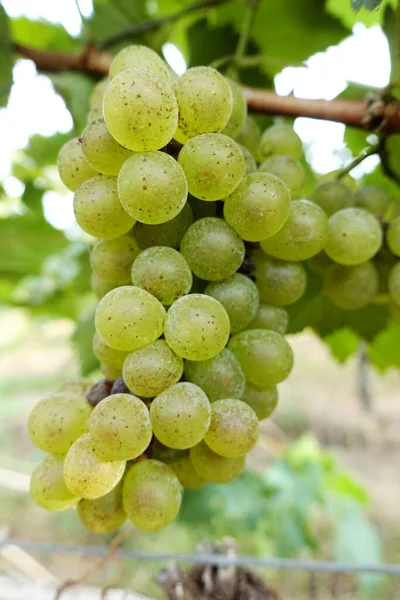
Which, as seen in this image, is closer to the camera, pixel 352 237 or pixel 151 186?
pixel 151 186

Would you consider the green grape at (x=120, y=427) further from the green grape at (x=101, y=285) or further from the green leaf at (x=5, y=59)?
the green leaf at (x=5, y=59)

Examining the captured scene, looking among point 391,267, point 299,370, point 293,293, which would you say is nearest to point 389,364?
point 391,267

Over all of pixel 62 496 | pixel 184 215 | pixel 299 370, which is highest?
pixel 184 215

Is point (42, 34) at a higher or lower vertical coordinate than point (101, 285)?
higher

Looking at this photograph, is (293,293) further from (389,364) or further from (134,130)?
(389,364)

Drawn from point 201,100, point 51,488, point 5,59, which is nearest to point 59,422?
point 51,488

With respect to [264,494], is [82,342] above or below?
above

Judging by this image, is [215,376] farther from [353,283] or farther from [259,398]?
[353,283]
